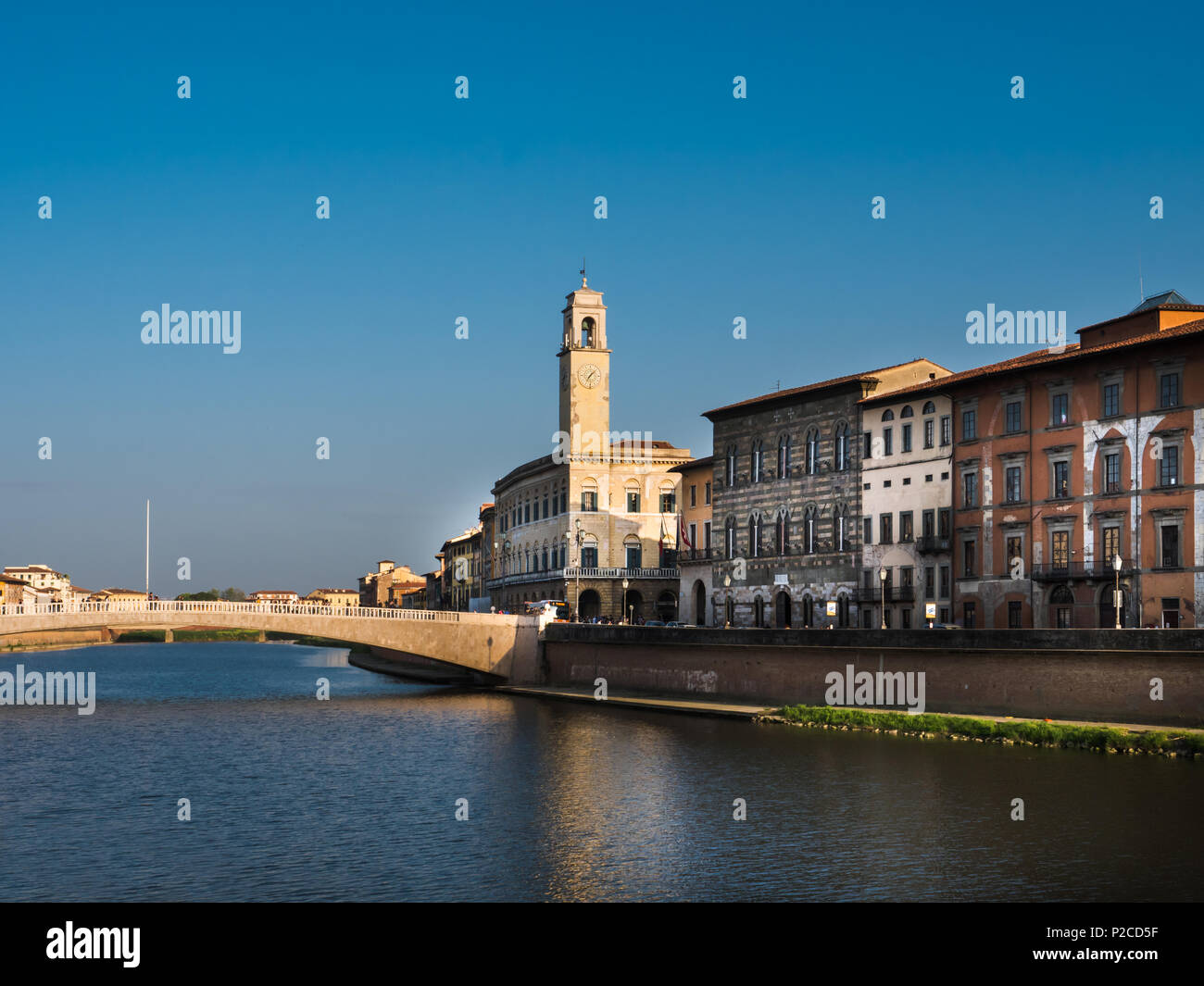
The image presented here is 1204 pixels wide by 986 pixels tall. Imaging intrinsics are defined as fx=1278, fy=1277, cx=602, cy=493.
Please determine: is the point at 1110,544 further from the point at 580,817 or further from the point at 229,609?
the point at 229,609

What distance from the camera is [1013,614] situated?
2064 inches

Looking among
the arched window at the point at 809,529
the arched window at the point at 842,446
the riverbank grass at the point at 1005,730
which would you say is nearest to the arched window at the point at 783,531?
the arched window at the point at 809,529

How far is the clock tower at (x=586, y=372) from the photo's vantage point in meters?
92.6

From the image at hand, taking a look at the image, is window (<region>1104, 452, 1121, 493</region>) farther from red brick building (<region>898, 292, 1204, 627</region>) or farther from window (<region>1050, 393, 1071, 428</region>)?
window (<region>1050, 393, 1071, 428</region>)

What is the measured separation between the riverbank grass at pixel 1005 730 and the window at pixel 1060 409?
44.5 ft

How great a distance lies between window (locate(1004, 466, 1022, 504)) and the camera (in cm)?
5259

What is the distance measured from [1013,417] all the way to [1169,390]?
7.48 m

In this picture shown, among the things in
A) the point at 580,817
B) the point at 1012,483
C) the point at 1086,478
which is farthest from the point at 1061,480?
the point at 580,817

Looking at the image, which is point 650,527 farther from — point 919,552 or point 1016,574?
point 1016,574

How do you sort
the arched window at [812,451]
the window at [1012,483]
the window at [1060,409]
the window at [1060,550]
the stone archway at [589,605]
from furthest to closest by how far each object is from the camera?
the stone archway at [589,605] < the arched window at [812,451] < the window at [1012,483] < the window at [1060,409] < the window at [1060,550]

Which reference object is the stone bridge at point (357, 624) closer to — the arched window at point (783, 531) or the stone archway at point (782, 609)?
the stone archway at point (782, 609)
